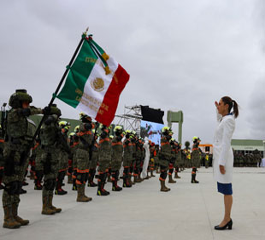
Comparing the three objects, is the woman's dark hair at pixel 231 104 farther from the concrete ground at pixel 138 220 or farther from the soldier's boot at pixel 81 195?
the soldier's boot at pixel 81 195

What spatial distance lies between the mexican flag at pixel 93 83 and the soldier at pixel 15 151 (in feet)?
2.11

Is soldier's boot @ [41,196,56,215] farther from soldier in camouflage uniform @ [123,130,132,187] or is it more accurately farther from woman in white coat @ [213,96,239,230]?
soldier in camouflage uniform @ [123,130,132,187]

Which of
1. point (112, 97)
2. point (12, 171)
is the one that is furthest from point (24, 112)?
point (112, 97)

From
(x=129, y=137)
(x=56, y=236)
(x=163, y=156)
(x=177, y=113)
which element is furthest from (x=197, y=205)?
(x=177, y=113)

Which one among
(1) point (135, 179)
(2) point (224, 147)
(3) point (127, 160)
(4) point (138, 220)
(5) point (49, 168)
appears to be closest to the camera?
(2) point (224, 147)

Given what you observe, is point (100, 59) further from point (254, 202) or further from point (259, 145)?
point (259, 145)

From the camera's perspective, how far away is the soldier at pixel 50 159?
19.1 feet

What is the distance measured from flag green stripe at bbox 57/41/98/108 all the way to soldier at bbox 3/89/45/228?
26.3 inches

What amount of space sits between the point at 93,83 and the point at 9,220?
2.60 meters

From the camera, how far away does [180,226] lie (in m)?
5.00

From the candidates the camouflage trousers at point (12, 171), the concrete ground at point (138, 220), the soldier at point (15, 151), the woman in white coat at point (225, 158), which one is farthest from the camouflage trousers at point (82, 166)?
the woman in white coat at point (225, 158)

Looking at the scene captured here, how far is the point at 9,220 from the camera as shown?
470 centimetres

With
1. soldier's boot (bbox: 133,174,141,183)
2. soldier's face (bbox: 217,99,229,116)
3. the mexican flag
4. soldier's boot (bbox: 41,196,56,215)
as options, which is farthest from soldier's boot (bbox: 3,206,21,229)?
soldier's boot (bbox: 133,174,141,183)

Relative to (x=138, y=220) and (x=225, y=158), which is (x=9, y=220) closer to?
(x=138, y=220)
